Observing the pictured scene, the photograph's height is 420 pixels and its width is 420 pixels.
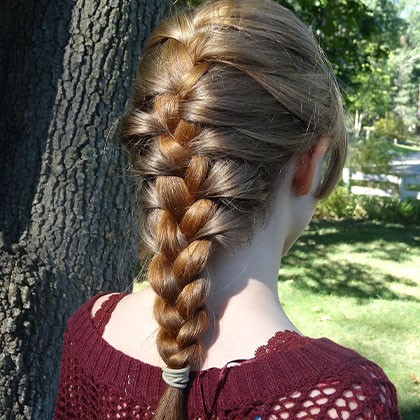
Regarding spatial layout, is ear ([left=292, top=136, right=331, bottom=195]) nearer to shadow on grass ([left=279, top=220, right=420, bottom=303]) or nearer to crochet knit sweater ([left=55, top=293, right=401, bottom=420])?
crochet knit sweater ([left=55, top=293, right=401, bottom=420])

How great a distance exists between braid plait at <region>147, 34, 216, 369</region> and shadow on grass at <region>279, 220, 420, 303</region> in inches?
214

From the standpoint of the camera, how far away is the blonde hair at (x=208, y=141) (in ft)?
3.98

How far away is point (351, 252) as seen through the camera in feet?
27.9

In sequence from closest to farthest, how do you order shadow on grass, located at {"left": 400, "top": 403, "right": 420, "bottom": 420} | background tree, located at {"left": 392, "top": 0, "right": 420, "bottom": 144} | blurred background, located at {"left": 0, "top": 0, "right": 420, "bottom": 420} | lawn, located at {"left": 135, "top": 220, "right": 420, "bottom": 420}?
1. blurred background, located at {"left": 0, "top": 0, "right": 420, "bottom": 420}
2. shadow on grass, located at {"left": 400, "top": 403, "right": 420, "bottom": 420}
3. lawn, located at {"left": 135, "top": 220, "right": 420, "bottom": 420}
4. background tree, located at {"left": 392, "top": 0, "right": 420, "bottom": 144}

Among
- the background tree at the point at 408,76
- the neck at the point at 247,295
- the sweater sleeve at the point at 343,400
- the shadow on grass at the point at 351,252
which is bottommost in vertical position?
the background tree at the point at 408,76

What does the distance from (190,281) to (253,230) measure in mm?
199

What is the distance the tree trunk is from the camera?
7.38 ft

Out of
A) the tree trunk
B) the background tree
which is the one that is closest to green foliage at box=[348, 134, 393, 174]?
the tree trunk

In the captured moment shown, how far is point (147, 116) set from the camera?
1325mm

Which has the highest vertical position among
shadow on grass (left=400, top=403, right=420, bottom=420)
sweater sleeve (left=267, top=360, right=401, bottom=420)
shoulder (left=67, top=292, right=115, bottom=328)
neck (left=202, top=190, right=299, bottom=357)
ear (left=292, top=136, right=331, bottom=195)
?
ear (left=292, top=136, right=331, bottom=195)

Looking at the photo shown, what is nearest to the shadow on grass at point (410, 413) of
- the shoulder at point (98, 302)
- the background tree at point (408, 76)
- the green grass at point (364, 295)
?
the green grass at point (364, 295)

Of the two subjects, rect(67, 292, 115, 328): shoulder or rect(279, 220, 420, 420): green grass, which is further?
rect(279, 220, 420, 420): green grass

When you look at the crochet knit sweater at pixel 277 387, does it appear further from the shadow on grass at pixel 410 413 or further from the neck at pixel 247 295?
the shadow on grass at pixel 410 413

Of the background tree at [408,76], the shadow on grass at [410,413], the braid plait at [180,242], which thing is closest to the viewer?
the braid plait at [180,242]
